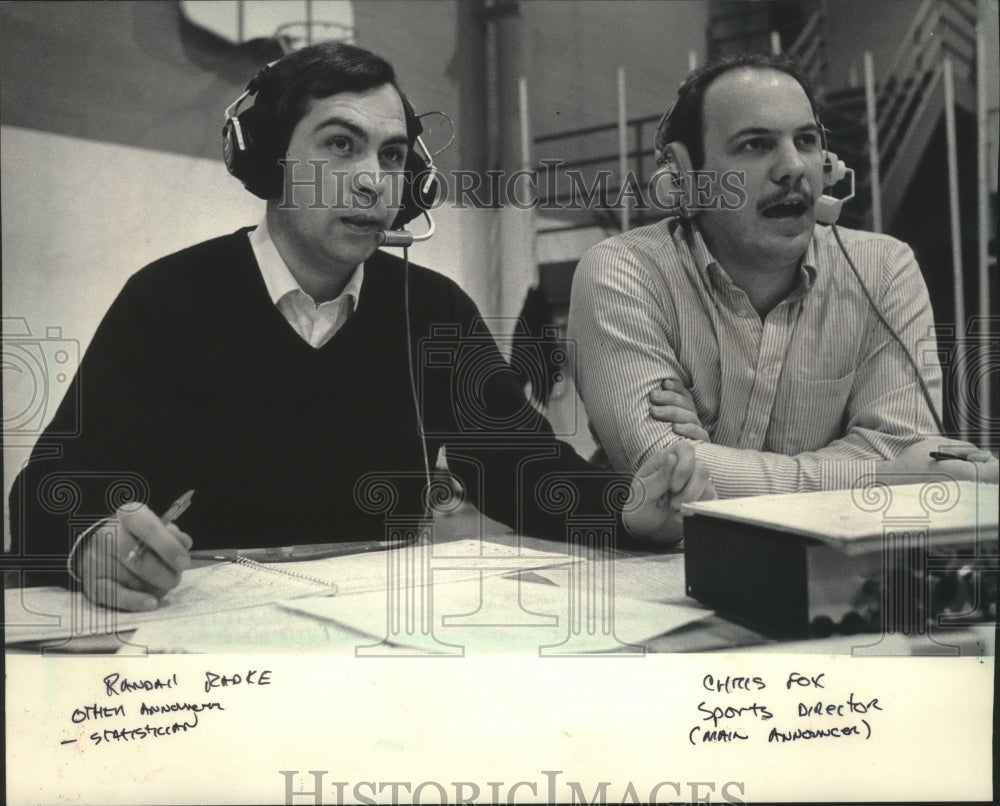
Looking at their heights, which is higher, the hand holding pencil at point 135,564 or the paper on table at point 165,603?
the hand holding pencil at point 135,564

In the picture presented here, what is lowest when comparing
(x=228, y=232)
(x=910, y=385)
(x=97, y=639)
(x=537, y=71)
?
(x=97, y=639)

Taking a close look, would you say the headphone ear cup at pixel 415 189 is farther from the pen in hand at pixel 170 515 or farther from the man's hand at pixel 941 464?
the man's hand at pixel 941 464

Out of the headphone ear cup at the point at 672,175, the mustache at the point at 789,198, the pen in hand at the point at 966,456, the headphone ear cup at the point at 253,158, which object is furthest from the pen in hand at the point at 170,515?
the pen in hand at the point at 966,456

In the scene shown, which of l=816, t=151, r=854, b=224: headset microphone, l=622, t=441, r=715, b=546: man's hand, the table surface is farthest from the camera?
l=816, t=151, r=854, b=224: headset microphone

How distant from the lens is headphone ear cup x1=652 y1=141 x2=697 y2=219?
3.92 feet

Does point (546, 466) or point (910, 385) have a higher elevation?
point (910, 385)

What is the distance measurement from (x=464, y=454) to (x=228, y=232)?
0.43 metres

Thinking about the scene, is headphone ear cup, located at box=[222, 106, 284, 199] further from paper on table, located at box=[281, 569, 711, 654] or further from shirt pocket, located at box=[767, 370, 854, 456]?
shirt pocket, located at box=[767, 370, 854, 456]

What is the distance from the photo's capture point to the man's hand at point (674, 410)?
45.2 inches

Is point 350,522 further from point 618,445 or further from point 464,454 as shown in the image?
point 618,445

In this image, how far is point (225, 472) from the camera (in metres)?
1.14

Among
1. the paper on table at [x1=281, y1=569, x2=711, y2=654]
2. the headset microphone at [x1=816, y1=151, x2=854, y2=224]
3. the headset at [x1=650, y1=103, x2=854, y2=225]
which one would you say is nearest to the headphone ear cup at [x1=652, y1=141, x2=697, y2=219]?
the headset at [x1=650, y1=103, x2=854, y2=225]

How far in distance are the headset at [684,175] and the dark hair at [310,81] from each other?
1.10ft

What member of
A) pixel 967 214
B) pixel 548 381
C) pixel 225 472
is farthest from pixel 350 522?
pixel 967 214
